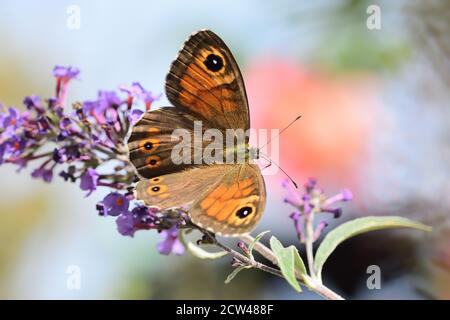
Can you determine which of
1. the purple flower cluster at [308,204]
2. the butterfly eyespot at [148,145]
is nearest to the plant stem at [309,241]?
the purple flower cluster at [308,204]

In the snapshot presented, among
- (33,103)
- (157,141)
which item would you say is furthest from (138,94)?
(33,103)

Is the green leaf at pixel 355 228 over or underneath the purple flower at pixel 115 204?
underneath

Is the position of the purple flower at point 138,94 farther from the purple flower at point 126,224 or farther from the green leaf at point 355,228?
the green leaf at point 355,228

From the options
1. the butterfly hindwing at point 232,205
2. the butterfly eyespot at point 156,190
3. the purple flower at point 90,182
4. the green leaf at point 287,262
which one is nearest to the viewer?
the green leaf at point 287,262

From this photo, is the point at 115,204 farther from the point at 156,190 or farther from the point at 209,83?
the point at 209,83

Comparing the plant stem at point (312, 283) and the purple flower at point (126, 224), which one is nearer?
the plant stem at point (312, 283)
